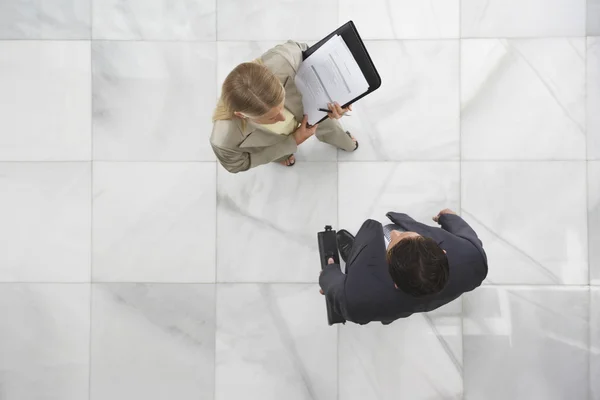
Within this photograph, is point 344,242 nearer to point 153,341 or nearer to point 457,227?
point 457,227

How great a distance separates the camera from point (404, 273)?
71.4 inches

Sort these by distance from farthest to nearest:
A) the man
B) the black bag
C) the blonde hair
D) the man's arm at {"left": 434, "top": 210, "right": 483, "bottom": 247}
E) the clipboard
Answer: the black bag, the man's arm at {"left": 434, "top": 210, "right": 483, "bottom": 247}, the clipboard, the man, the blonde hair

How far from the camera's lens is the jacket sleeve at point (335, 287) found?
210cm

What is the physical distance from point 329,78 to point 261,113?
498 mm

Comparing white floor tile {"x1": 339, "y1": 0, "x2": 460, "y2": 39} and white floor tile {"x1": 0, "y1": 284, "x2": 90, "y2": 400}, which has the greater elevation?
white floor tile {"x1": 339, "y1": 0, "x2": 460, "y2": 39}

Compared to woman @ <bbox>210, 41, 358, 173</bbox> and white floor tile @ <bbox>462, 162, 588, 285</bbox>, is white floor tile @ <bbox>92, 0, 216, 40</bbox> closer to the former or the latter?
woman @ <bbox>210, 41, 358, 173</bbox>

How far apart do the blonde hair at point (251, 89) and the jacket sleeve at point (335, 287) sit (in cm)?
97

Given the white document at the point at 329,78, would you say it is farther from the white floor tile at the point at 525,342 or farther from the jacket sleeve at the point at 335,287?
the white floor tile at the point at 525,342

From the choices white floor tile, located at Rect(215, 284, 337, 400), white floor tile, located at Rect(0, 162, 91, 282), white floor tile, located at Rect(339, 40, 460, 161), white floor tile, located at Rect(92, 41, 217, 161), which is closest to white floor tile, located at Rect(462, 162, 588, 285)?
white floor tile, located at Rect(339, 40, 460, 161)

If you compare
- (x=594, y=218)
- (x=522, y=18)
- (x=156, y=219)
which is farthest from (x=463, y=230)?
(x=156, y=219)

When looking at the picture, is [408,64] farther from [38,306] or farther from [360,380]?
[38,306]

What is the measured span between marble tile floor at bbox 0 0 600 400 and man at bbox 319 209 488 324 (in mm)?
891

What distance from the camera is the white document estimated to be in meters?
2.05

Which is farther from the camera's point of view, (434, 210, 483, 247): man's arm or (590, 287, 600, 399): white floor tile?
(590, 287, 600, 399): white floor tile
